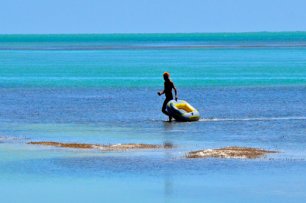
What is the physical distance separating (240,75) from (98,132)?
38.9 m

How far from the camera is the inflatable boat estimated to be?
32406mm

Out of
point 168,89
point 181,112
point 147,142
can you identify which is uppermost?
point 168,89

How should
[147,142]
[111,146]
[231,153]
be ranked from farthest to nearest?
[147,142] < [111,146] < [231,153]

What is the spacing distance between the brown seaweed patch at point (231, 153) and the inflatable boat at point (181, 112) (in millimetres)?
7676

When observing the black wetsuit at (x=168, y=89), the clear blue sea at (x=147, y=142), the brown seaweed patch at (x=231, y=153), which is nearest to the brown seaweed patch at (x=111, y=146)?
the clear blue sea at (x=147, y=142)

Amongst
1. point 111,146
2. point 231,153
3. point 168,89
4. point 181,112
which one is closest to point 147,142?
point 111,146

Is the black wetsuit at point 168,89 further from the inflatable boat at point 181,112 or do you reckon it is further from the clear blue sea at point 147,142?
the clear blue sea at point 147,142

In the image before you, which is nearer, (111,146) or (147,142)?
(111,146)

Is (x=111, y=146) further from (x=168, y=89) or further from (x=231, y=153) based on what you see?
(x=168, y=89)

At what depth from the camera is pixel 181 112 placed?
107 ft

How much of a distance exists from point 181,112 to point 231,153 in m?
8.58

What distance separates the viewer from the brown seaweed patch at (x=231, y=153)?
23688 millimetres

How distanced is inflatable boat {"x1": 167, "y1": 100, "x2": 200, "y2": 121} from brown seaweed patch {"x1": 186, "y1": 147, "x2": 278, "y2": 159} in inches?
302

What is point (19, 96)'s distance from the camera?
46.7 metres
